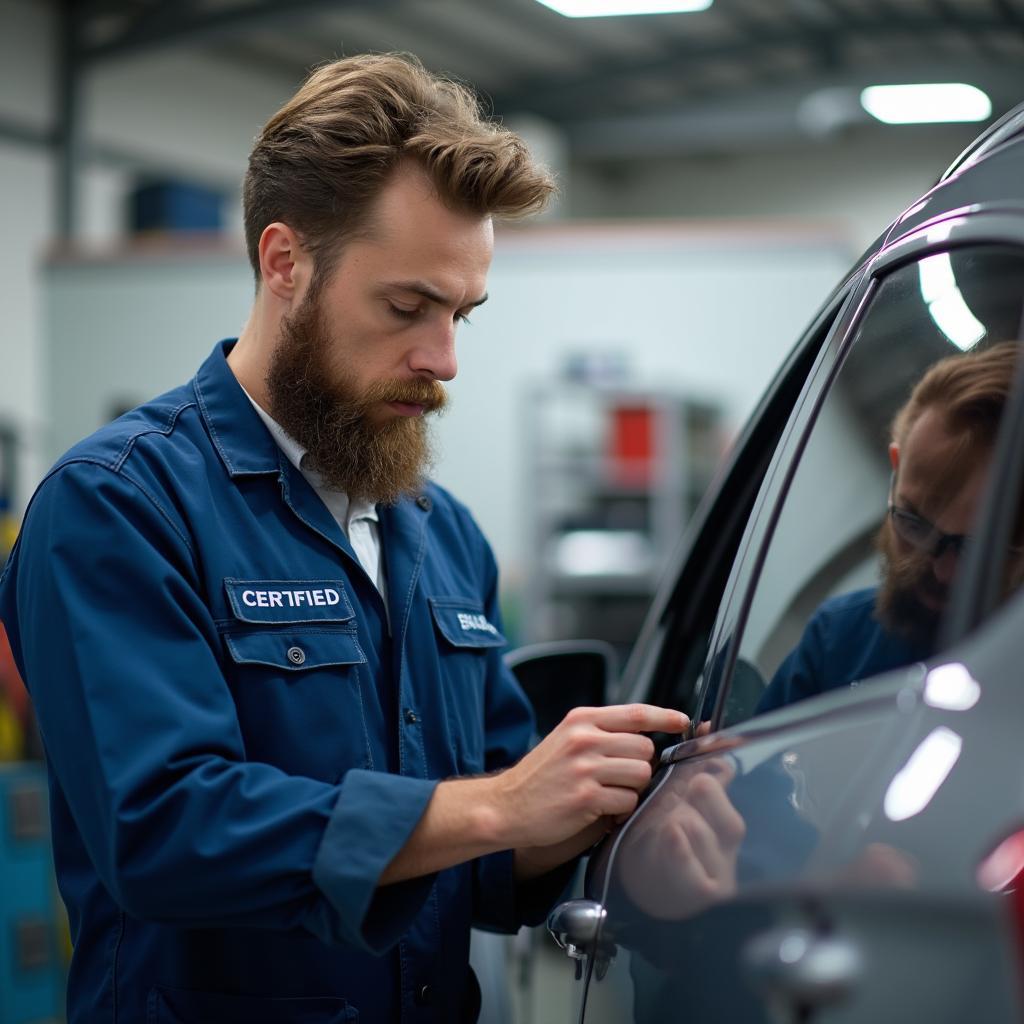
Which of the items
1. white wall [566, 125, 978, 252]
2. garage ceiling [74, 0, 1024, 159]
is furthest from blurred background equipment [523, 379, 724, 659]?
white wall [566, 125, 978, 252]

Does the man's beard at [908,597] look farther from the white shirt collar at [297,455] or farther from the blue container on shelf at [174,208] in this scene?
the blue container on shelf at [174,208]

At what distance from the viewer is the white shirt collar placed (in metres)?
1.50

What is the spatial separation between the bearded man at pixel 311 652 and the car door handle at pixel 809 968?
0.39 m

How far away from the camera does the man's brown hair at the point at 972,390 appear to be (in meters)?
1.11

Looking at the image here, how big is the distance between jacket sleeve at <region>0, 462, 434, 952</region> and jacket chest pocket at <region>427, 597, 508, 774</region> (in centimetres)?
33

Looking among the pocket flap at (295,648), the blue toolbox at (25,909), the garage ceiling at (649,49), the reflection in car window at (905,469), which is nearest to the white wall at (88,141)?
the garage ceiling at (649,49)

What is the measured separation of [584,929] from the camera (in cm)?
121

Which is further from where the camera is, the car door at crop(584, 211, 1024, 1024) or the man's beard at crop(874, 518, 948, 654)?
the man's beard at crop(874, 518, 948, 654)

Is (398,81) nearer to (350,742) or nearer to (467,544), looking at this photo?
(467,544)

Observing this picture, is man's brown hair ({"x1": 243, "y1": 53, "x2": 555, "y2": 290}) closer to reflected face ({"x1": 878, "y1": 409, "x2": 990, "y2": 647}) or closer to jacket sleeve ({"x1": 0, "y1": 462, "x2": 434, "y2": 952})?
jacket sleeve ({"x1": 0, "y1": 462, "x2": 434, "y2": 952})

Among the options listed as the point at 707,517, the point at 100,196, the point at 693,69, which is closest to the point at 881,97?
the point at 693,69

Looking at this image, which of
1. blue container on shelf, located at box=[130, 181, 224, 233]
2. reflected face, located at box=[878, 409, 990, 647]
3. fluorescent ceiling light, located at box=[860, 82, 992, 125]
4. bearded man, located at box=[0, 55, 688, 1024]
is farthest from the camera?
fluorescent ceiling light, located at box=[860, 82, 992, 125]

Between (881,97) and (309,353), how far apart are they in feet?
31.2

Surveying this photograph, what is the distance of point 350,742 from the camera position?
137 centimetres
